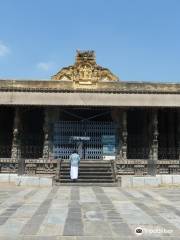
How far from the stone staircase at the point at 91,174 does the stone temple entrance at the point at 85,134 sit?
2.20 meters

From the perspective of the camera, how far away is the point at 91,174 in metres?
18.8

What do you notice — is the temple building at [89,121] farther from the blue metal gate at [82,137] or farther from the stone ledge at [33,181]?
the stone ledge at [33,181]

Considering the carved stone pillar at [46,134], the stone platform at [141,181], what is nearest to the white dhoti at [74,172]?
the stone platform at [141,181]

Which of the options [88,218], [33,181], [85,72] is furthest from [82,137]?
[88,218]

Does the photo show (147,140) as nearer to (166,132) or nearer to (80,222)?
(166,132)

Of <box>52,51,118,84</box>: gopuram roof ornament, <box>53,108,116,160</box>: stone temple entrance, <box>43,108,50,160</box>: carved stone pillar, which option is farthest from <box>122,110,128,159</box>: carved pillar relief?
<box>43,108,50,160</box>: carved stone pillar

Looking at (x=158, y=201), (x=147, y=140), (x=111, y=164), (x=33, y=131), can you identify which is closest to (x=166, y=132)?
(x=147, y=140)

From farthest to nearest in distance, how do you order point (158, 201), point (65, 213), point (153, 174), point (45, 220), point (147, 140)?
point (147, 140)
point (153, 174)
point (158, 201)
point (65, 213)
point (45, 220)

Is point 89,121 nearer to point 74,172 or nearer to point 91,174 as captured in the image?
point 91,174

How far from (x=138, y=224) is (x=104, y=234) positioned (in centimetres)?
107

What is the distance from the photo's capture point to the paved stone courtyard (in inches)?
270

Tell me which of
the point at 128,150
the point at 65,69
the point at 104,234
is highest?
the point at 65,69

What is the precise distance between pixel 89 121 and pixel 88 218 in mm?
15067

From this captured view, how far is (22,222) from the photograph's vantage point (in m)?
7.82
